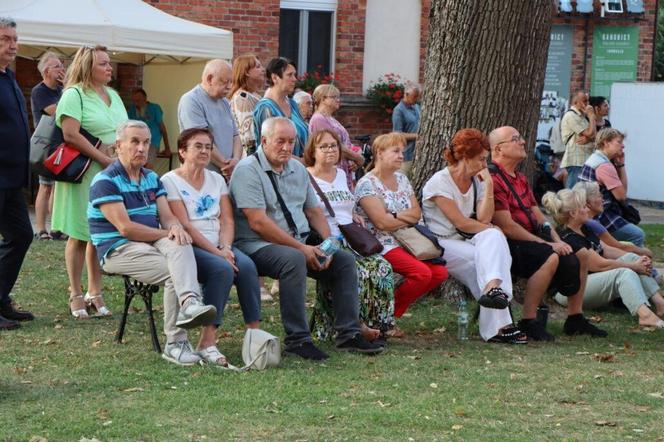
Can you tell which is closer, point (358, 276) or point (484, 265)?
point (358, 276)

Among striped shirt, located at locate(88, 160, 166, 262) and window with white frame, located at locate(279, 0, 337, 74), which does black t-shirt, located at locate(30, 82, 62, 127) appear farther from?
window with white frame, located at locate(279, 0, 337, 74)

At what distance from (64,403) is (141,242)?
1.49 metres

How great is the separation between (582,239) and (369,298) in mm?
1872

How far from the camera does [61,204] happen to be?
8.27 meters

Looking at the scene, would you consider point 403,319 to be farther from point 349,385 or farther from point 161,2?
point 161,2

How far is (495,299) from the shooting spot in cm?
772

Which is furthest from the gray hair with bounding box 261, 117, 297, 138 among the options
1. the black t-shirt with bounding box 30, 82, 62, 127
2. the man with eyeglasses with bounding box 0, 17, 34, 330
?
the black t-shirt with bounding box 30, 82, 62, 127

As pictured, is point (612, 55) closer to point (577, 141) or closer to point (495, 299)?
point (577, 141)

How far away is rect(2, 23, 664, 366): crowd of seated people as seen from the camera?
718cm

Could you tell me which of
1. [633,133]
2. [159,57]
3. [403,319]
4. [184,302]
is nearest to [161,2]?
[159,57]

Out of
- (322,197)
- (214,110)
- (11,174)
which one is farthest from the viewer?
(214,110)

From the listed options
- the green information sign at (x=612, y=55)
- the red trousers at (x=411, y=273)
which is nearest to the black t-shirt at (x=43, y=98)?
the red trousers at (x=411, y=273)

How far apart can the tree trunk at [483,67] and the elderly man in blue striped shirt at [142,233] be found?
9.53 ft

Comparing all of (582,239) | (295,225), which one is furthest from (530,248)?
(295,225)
